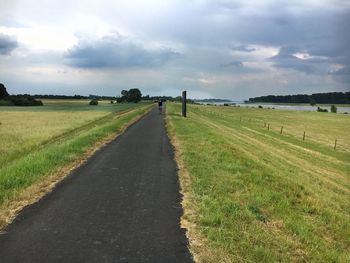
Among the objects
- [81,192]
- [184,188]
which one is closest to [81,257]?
[81,192]

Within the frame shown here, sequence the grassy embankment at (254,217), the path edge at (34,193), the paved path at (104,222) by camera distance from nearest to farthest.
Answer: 1. the paved path at (104,222)
2. the grassy embankment at (254,217)
3. the path edge at (34,193)

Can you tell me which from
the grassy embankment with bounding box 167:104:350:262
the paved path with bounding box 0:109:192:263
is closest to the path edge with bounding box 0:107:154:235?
the paved path with bounding box 0:109:192:263

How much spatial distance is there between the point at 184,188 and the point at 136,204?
2128 millimetres

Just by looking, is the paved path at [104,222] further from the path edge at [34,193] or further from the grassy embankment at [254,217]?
the grassy embankment at [254,217]

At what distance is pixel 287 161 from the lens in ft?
78.9

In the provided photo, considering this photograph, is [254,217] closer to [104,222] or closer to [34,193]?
[104,222]

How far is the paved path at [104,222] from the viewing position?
6504 mm

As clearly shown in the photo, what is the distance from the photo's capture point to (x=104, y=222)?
8109 millimetres

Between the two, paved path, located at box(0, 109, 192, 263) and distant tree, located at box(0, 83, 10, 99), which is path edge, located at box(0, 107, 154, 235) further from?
distant tree, located at box(0, 83, 10, 99)

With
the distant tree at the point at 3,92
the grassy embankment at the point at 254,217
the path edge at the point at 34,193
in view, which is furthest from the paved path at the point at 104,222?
the distant tree at the point at 3,92

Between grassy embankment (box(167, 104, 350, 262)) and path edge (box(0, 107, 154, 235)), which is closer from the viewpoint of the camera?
grassy embankment (box(167, 104, 350, 262))

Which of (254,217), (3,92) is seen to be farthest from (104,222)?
(3,92)

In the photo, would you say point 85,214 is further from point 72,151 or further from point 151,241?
point 72,151

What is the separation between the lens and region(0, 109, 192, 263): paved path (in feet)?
21.3
